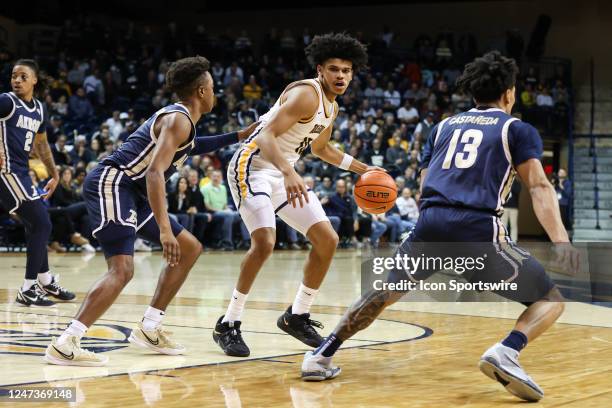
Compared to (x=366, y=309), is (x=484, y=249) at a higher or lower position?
higher

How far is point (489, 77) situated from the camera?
15.5 feet

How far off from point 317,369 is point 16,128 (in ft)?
14.4

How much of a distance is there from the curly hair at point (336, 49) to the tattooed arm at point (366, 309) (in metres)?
1.65

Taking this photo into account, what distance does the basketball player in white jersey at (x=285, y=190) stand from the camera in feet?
18.6

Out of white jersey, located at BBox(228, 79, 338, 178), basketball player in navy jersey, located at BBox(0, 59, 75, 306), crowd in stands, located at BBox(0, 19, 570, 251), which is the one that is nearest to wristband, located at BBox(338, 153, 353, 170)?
white jersey, located at BBox(228, 79, 338, 178)

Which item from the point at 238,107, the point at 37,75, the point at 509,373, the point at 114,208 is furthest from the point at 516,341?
the point at 238,107

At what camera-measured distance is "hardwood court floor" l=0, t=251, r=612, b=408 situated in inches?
173

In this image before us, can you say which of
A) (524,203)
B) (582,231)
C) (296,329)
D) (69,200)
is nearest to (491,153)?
(296,329)

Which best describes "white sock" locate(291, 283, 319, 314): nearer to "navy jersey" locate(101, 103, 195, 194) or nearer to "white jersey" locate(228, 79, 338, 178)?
"white jersey" locate(228, 79, 338, 178)

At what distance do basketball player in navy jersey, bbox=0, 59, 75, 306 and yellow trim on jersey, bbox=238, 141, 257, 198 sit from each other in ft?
8.84

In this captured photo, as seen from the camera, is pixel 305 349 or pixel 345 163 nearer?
pixel 305 349

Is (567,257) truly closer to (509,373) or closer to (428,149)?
(509,373)

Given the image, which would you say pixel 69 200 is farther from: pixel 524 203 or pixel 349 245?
pixel 524 203

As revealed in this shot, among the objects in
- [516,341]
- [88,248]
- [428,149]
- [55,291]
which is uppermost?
[428,149]
